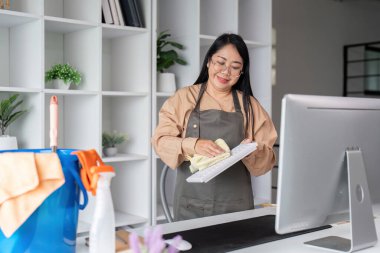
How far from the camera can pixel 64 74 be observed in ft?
9.32

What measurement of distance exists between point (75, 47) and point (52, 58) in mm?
166

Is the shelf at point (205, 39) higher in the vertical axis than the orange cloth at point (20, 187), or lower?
higher

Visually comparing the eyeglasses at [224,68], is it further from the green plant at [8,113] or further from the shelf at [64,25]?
the green plant at [8,113]

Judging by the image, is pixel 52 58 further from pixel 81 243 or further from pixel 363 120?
pixel 363 120

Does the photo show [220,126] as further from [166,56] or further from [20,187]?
[20,187]

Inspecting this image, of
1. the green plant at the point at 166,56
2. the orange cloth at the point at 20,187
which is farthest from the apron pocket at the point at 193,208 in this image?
the orange cloth at the point at 20,187

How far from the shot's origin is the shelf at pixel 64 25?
2.74 meters

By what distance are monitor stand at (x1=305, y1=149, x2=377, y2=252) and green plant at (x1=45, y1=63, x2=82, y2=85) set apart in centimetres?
178

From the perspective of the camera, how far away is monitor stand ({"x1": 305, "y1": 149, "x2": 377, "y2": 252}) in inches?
58.4

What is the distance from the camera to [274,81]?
17.6ft

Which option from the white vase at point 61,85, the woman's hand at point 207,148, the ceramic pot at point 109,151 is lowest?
the ceramic pot at point 109,151

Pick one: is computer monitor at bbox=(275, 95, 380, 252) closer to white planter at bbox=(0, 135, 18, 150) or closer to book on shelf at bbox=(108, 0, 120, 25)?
white planter at bbox=(0, 135, 18, 150)

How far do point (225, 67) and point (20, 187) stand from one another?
1.46 metres

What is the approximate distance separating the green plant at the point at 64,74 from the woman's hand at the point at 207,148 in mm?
1019
